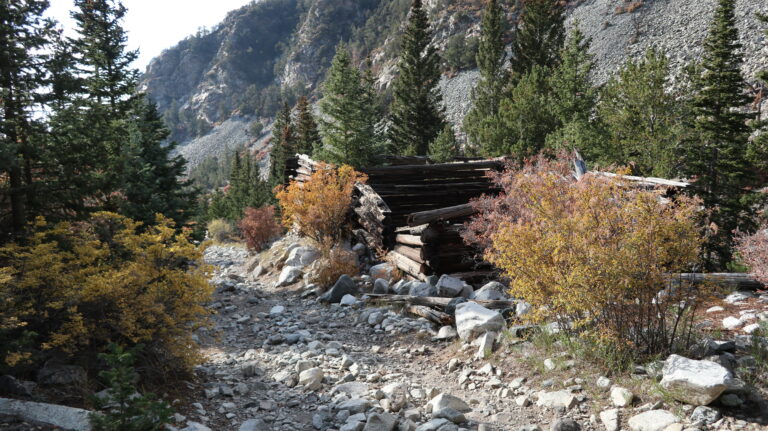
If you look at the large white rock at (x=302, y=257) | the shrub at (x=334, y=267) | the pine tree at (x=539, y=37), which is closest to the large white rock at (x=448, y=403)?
the shrub at (x=334, y=267)

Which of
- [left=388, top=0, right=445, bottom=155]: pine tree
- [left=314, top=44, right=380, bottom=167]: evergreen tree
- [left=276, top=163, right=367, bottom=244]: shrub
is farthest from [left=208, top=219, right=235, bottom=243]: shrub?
[left=276, top=163, right=367, bottom=244]: shrub

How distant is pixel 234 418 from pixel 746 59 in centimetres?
5180

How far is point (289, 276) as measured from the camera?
1217cm

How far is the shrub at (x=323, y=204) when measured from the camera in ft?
42.1

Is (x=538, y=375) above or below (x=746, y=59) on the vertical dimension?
below

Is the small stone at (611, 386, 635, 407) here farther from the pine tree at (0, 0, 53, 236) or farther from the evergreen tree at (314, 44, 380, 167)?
the evergreen tree at (314, 44, 380, 167)

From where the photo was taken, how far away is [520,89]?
977 inches

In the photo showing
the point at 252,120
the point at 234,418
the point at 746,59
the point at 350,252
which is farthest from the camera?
the point at 252,120

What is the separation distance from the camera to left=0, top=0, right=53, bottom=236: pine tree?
570 cm

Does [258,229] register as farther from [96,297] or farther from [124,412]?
[124,412]

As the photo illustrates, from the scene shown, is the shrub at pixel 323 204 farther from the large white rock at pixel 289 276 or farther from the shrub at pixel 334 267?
the large white rock at pixel 289 276

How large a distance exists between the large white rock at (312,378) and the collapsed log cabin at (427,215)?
15.1ft

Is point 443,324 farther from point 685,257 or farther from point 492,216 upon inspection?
point 685,257

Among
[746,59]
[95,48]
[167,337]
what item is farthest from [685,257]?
[746,59]
